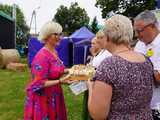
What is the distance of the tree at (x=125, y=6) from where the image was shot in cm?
3281

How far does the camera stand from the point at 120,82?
3.08 metres

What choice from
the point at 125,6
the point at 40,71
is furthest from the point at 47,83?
the point at 125,6

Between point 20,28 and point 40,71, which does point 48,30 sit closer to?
point 40,71

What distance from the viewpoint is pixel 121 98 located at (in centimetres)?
313

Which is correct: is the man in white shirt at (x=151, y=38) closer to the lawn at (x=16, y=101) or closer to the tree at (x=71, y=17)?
the lawn at (x=16, y=101)

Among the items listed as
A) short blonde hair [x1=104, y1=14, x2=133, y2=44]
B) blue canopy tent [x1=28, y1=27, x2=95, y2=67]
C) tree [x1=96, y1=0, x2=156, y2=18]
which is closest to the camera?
short blonde hair [x1=104, y1=14, x2=133, y2=44]

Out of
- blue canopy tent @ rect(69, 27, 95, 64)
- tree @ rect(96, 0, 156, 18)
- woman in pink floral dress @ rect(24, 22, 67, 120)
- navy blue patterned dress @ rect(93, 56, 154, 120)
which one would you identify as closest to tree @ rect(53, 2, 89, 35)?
tree @ rect(96, 0, 156, 18)

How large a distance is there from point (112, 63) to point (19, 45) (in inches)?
1231

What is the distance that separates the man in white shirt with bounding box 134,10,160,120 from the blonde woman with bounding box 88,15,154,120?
779 mm

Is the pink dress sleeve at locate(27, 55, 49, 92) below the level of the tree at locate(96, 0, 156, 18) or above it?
below

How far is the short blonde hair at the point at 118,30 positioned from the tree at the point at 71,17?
4298 centimetres

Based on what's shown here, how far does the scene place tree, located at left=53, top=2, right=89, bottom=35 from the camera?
4704cm

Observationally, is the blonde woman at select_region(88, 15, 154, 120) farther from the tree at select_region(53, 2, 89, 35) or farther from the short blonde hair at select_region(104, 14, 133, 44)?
the tree at select_region(53, 2, 89, 35)

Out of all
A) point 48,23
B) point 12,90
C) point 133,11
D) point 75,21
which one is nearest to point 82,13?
point 75,21
